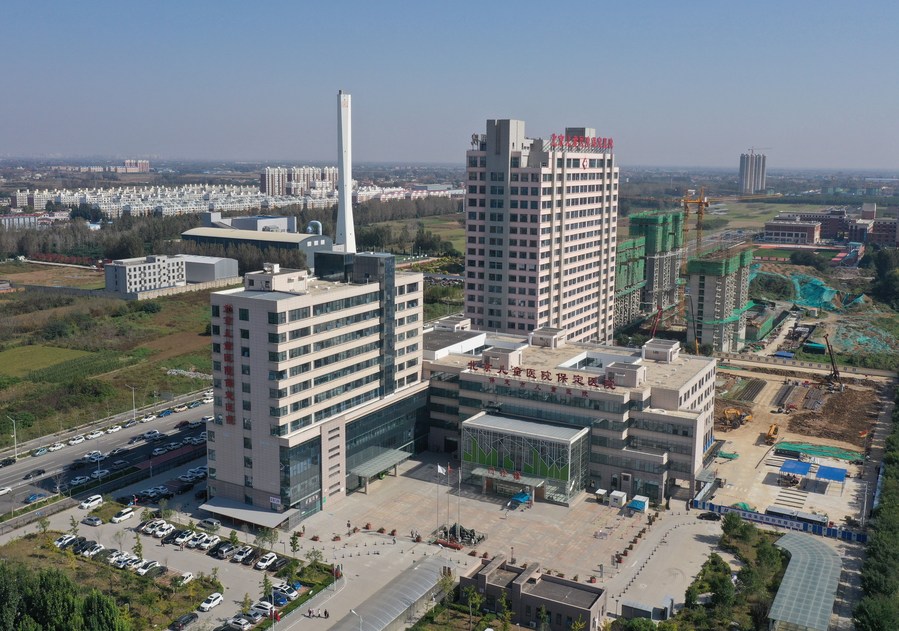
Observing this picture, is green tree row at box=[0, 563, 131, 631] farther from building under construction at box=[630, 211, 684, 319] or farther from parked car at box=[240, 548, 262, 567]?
building under construction at box=[630, 211, 684, 319]

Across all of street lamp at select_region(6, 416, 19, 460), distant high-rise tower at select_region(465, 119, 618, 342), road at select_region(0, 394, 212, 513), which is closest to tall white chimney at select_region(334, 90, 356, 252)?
distant high-rise tower at select_region(465, 119, 618, 342)

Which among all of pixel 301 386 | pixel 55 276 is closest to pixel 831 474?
pixel 301 386

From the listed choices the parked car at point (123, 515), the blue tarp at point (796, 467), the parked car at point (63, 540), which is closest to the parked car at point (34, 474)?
the parked car at point (123, 515)

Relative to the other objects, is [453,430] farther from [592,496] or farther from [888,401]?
[888,401]

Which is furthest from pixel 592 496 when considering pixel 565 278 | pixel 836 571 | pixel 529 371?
pixel 565 278

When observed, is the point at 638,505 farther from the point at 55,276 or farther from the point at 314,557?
the point at 55,276

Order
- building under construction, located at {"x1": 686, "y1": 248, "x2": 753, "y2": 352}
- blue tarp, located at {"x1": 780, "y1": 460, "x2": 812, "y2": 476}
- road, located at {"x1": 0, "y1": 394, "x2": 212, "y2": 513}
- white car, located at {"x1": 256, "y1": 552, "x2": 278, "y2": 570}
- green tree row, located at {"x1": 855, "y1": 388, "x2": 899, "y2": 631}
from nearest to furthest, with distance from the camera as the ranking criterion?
green tree row, located at {"x1": 855, "y1": 388, "x2": 899, "y2": 631} < white car, located at {"x1": 256, "y1": 552, "x2": 278, "y2": 570} < road, located at {"x1": 0, "y1": 394, "x2": 212, "y2": 513} < blue tarp, located at {"x1": 780, "y1": 460, "x2": 812, "y2": 476} < building under construction, located at {"x1": 686, "y1": 248, "x2": 753, "y2": 352}
